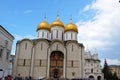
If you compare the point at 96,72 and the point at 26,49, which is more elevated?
the point at 26,49

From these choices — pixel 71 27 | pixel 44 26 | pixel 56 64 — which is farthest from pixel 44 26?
pixel 56 64

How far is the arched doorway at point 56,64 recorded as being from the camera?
35.8 m

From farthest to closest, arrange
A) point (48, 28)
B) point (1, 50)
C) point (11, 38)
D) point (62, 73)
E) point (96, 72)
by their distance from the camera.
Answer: point (96, 72) → point (48, 28) → point (62, 73) → point (11, 38) → point (1, 50)

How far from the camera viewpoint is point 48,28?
4138 centimetres

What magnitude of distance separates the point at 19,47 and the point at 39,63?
211 inches

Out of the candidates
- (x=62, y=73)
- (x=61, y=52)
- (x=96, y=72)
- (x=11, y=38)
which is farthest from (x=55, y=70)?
(x=96, y=72)

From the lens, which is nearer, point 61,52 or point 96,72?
point 61,52

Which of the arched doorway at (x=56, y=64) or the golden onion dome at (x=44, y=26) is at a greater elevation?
the golden onion dome at (x=44, y=26)

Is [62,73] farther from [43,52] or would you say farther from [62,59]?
[43,52]

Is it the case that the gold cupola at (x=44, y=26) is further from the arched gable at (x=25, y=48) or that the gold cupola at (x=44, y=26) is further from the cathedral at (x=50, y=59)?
the arched gable at (x=25, y=48)

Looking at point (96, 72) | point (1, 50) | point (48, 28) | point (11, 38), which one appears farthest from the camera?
point (96, 72)

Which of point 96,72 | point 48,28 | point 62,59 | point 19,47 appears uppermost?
point 48,28

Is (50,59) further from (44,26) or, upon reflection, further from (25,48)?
(44,26)

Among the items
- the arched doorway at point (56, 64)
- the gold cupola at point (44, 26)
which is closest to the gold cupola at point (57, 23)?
the gold cupola at point (44, 26)
